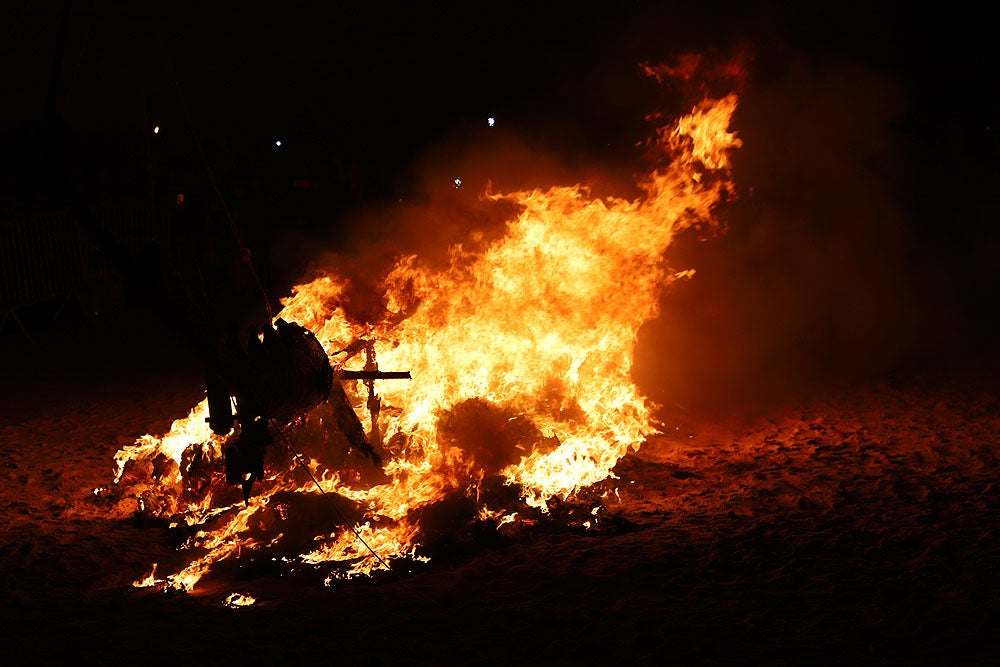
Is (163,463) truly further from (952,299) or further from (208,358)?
(952,299)

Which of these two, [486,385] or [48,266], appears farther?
[48,266]

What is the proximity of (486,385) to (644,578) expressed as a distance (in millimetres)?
3236

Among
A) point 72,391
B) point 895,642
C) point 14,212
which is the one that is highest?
point 14,212

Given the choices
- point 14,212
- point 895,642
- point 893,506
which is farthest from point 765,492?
point 14,212

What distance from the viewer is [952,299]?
14391 mm

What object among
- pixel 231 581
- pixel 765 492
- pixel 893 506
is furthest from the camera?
pixel 765 492

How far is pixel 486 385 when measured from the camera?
8570 mm

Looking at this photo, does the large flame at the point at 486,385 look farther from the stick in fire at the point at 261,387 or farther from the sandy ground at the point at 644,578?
the stick in fire at the point at 261,387

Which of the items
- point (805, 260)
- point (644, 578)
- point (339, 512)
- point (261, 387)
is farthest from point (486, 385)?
point (805, 260)

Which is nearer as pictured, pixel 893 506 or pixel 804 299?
pixel 893 506

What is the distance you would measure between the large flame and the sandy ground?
0.48m

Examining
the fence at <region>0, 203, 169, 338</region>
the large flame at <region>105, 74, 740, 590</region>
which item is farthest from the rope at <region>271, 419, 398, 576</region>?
the fence at <region>0, 203, 169, 338</region>

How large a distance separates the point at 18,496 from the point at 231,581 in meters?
3.22

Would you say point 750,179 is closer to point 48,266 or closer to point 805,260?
point 805,260
